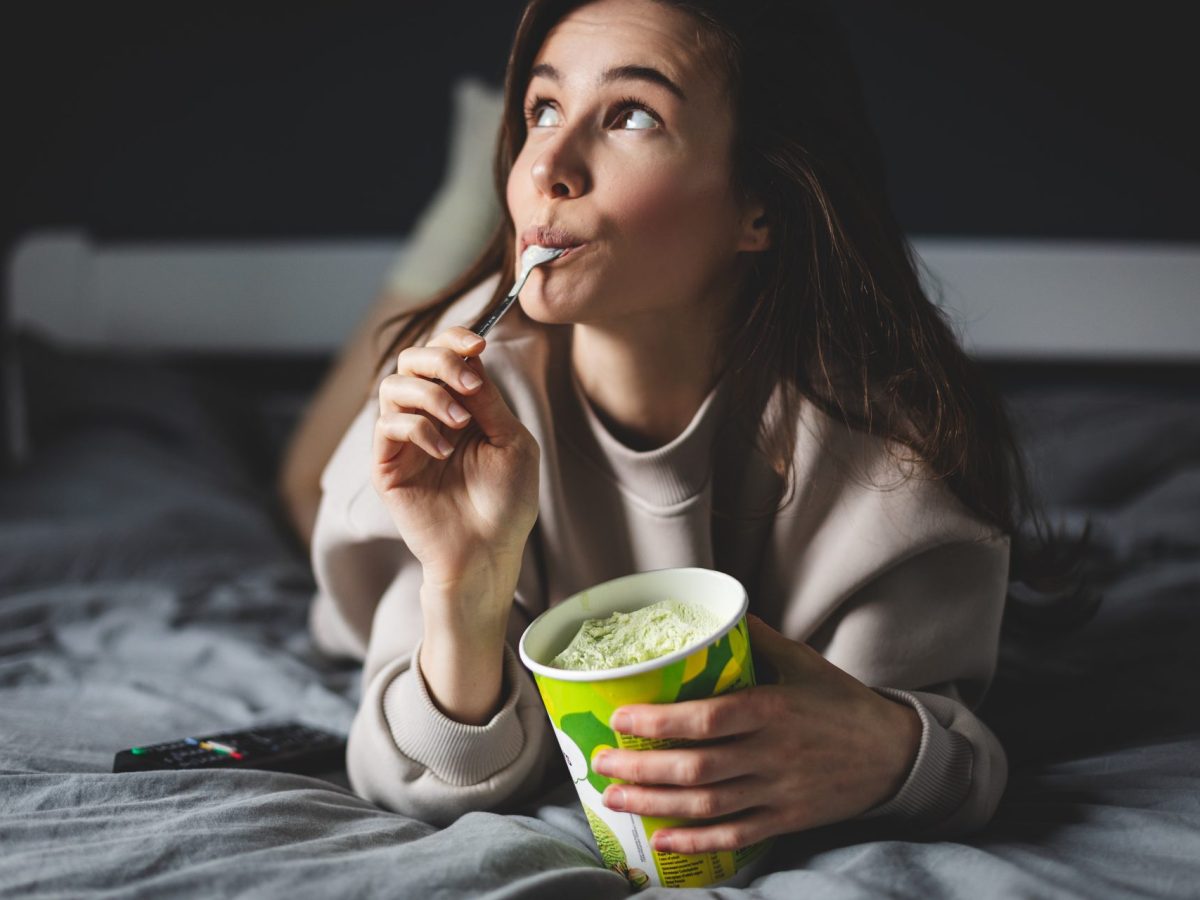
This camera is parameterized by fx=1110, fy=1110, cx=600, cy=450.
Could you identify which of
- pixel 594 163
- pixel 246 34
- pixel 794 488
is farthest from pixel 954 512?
pixel 246 34

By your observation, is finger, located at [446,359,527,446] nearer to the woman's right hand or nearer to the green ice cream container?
the woman's right hand

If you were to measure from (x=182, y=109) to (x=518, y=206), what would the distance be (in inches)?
72.6

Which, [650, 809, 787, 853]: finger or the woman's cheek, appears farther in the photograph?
the woman's cheek

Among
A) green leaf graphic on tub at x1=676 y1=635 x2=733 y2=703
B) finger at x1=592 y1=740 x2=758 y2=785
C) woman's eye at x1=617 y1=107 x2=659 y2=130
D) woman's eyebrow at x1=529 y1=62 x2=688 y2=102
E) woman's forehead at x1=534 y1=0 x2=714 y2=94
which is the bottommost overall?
finger at x1=592 y1=740 x2=758 y2=785

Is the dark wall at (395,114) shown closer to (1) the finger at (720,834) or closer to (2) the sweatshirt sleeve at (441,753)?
(2) the sweatshirt sleeve at (441,753)

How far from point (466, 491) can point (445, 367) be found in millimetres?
123

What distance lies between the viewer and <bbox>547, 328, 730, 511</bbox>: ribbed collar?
0.96m

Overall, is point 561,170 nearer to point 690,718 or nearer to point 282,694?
point 690,718

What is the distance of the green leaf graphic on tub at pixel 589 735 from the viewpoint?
28.2 inches

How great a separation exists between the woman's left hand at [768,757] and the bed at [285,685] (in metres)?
0.05

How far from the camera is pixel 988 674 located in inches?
38.7

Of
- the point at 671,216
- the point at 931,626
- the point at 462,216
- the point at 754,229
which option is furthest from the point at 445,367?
the point at 462,216

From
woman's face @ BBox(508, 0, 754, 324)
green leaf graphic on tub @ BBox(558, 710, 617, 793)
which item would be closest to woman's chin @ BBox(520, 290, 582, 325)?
woman's face @ BBox(508, 0, 754, 324)

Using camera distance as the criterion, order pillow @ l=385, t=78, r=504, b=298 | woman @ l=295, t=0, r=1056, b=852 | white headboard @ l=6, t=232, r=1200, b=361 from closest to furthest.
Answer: woman @ l=295, t=0, r=1056, b=852
pillow @ l=385, t=78, r=504, b=298
white headboard @ l=6, t=232, r=1200, b=361
